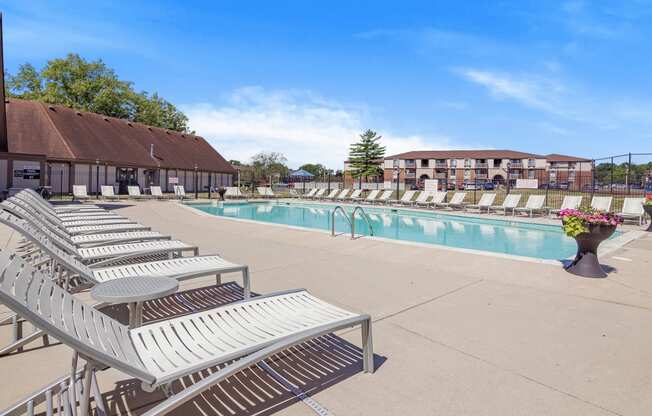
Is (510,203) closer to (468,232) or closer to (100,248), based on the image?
(468,232)

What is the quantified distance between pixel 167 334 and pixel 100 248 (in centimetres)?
275

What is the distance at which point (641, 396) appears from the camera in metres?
2.13

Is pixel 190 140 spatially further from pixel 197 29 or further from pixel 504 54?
pixel 504 54

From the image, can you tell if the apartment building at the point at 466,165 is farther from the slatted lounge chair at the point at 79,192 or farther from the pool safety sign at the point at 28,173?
the pool safety sign at the point at 28,173

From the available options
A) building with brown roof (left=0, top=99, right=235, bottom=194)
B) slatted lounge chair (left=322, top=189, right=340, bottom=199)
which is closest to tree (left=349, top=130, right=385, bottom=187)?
building with brown roof (left=0, top=99, right=235, bottom=194)

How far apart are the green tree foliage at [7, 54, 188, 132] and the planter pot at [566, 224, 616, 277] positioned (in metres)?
38.4

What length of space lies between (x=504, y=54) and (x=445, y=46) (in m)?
3.55

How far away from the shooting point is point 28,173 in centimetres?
1867

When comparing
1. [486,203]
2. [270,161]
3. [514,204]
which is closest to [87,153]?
[486,203]

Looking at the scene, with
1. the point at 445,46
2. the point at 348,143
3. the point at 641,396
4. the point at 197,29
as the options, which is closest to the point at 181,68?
the point at 197,29

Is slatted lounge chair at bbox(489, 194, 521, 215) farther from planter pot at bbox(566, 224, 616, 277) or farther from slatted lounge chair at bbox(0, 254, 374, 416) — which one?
slatted lounge chair at bbox(0, 254, 374, 416)

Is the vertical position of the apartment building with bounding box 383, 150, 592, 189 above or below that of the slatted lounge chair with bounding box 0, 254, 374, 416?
above

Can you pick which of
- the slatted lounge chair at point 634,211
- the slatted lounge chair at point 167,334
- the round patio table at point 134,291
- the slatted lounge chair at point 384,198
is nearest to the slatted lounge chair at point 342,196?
the slatted lounge chair at point 384,198

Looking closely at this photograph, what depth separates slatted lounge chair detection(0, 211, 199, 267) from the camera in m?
3.20
